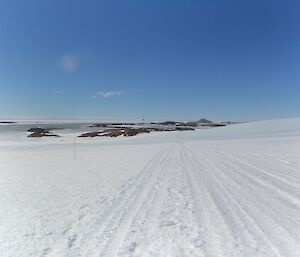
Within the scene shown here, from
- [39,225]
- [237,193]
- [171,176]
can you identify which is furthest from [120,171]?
[39,225]

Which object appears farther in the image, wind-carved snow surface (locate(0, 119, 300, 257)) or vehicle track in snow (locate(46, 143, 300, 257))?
wind-carved snow surface (locate(0, 119, 300, 257))

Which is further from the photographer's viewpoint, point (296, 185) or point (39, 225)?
point (296, 185)

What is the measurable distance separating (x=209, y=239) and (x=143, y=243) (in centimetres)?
104

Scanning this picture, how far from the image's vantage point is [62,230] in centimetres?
642

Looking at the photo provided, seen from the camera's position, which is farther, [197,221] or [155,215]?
[155,215]

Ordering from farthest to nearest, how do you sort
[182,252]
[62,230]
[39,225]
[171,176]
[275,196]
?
[171,176], [275,196], [39,225], [62,230], [182,252]

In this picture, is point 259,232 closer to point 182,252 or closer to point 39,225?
point 182,252

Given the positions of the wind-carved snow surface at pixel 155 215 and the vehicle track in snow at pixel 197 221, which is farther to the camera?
the wind-carved snow surface at pixel 155 215

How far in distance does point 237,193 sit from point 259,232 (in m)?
3.27

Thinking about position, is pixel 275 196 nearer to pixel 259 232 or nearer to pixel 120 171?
pixel 259 232

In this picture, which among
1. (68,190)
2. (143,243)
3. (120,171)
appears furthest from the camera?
(120,171)

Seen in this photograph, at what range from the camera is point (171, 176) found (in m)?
12.5

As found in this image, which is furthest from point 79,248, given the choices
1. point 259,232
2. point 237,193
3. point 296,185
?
point 296,185

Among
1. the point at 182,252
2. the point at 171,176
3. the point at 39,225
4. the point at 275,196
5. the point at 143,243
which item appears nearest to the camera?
the point at 182,252
